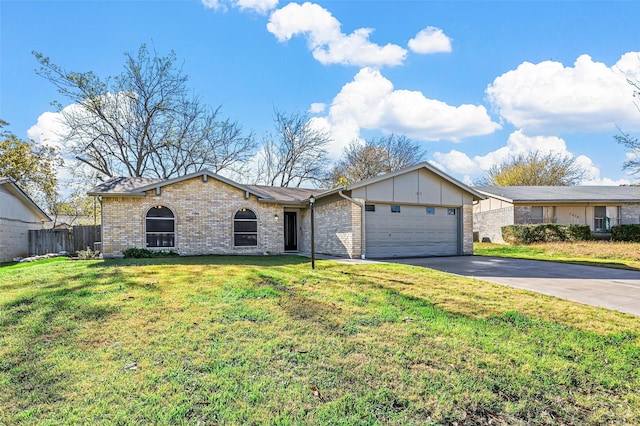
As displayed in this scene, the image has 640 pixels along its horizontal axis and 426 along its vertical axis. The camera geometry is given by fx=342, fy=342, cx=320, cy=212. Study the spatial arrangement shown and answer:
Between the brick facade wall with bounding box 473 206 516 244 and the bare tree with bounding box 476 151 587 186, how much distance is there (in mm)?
13780

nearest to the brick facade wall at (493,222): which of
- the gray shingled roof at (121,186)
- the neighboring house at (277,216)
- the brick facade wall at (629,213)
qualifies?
the brick facade wall at (629,213)

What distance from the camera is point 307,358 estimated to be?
3.78m

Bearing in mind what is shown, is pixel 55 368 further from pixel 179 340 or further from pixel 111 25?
pixel 111 25

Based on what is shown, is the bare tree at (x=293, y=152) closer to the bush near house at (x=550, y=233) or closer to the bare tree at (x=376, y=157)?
the bare tree at (x=376, y=157)

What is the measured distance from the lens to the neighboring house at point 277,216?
13.7 meters

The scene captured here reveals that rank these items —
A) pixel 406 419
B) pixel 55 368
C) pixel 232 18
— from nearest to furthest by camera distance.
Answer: pixel 406 419
pixel 55 368
pixel 232 18

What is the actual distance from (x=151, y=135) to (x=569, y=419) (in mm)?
26632

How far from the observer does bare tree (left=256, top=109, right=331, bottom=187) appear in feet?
102

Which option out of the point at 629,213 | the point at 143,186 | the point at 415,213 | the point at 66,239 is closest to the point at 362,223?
the point at 415,213

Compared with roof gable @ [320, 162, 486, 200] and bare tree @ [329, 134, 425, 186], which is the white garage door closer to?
roof gable @ [320, 162, 486, 200]

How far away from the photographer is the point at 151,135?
2431cm

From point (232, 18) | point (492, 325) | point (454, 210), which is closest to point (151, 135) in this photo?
point (232, 18)

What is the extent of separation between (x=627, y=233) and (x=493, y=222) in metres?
7.09

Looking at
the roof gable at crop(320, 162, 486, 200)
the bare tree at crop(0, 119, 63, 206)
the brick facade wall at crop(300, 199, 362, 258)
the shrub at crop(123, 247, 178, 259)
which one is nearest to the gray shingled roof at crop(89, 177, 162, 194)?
the shrub at crop(123, 247, 178, 259)
